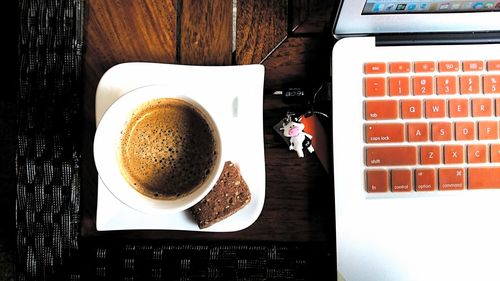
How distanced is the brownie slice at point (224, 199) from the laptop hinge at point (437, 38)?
0.74 feet

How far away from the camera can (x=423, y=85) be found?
564mm

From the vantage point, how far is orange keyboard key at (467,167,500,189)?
0.56 metres

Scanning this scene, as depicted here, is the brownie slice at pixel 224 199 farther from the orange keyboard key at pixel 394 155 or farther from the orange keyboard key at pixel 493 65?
the orange keyboard key at pixel 493 65

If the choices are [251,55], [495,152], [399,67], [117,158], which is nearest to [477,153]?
[495,152]

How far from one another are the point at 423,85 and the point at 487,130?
0.28 ft

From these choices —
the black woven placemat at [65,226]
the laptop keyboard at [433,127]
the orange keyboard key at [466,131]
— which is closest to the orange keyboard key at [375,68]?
the laptop keyboard at [433,127]

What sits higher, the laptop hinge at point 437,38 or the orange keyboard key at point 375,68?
the laptop hinge at point 437,38

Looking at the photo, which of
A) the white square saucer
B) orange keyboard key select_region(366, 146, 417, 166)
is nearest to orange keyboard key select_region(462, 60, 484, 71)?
orange keyboard key select_region(366, 146, 417, 166)

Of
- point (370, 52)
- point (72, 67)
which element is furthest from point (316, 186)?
point (72, 67)

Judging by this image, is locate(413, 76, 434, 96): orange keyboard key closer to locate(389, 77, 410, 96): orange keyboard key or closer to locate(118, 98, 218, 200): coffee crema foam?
locate(389, 77, 410, 96): orange keyboard key

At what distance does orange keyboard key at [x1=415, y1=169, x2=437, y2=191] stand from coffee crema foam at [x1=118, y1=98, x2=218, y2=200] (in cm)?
23

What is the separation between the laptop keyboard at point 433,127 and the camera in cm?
56

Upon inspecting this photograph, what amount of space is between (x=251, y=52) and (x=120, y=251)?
279 millimetres

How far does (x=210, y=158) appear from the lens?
0.56 meters
